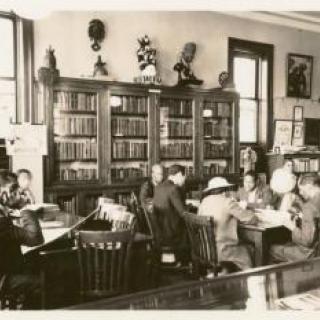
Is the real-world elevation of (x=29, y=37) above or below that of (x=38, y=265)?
above

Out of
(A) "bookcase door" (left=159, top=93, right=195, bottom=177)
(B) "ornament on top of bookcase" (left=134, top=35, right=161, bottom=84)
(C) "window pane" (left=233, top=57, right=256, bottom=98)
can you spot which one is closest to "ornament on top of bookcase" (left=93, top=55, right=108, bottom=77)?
(B) "ornament on top of bookcase" (left=134, top=35, right=161, bottom=84)

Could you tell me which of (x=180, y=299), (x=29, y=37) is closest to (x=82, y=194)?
(x=29, y=37)

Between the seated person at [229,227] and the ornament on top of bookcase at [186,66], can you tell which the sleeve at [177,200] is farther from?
the ornament on top of bookcase at [186,66]

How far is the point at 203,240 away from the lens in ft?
11.7

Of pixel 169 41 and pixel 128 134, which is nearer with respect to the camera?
pixel 128 134

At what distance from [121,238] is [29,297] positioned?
0.72 m

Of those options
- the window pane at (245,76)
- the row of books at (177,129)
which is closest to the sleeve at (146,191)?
the row of books at (177,129)

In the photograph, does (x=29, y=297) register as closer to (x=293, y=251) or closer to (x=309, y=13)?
(x=293, y=251)

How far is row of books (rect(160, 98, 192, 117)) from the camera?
6597mm

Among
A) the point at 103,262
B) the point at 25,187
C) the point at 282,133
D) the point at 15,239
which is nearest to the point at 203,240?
the point at 103,262

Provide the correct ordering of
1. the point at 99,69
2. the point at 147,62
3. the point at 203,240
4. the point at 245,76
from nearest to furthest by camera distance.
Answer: the point at 203,240, the point at 99,69, the point at 147,62, the point at 245,76

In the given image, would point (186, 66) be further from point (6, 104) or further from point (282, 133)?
point (6, 104)

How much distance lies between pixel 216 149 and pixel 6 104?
2.97 metres

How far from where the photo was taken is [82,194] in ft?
19.2
